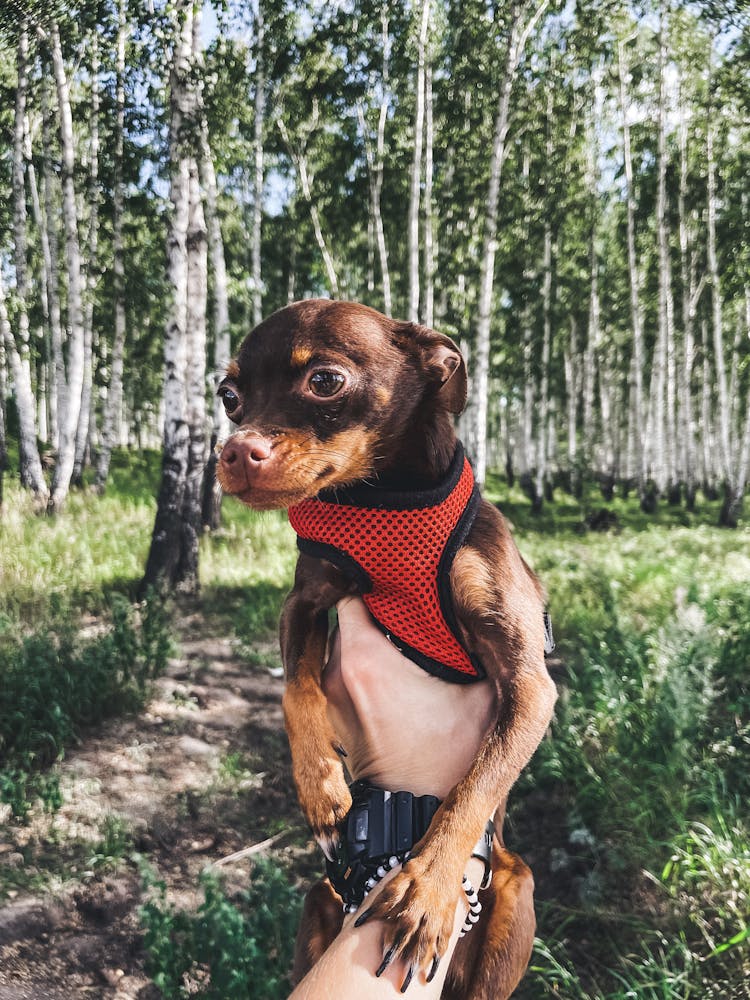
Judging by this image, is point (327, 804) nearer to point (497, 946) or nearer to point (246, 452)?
point (497, 946)

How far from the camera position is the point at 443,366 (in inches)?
69.6

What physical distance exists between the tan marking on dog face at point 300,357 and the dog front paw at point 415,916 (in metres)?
1.21

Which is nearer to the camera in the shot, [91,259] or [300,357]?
[300,357]

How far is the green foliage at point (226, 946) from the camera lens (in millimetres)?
2586

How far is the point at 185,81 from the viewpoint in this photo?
6.73 metres

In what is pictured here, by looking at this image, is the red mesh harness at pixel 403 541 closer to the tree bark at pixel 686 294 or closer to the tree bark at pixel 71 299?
the tree bark at pixel 71 299

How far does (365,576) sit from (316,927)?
3.27 feet

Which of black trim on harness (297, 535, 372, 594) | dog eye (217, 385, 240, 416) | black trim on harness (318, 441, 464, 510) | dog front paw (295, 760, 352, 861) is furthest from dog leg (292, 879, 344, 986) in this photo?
dog eye (217, 385, 240, 416)

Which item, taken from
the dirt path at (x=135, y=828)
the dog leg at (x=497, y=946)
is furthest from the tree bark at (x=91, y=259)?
the dog leg at (x=497, y=946)

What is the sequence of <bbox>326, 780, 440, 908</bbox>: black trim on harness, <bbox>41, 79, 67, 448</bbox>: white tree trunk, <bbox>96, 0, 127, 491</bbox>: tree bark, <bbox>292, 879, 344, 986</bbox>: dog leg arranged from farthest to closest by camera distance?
<bbox>41, 79, 67, 448</bbox>: white tree trunk < <bbox>96, 0, 127, 491</bbox>: tree bark < <bbox>292, 879, 344, 986</bbox>: dog leg < <bbox>326, 780, 440, 908</bbox>: black trim on harness

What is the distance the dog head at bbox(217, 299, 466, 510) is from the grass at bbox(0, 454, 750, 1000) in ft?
6.88

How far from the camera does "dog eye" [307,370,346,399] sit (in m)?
1.65

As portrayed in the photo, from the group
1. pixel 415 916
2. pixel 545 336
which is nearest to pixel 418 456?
Result: pixel 415 916

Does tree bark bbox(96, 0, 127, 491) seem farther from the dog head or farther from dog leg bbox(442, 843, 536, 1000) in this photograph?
dog leg bbox(442, 843, 536, 1000)
